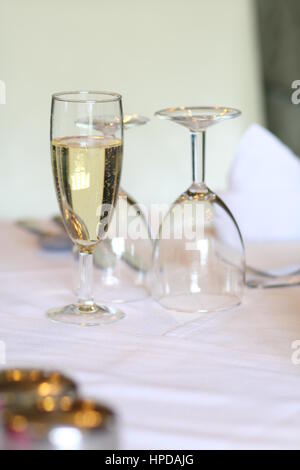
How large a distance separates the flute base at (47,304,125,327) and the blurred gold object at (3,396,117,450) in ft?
1.19

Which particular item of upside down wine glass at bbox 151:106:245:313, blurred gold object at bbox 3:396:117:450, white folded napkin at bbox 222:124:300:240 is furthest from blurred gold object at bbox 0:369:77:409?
white folded napkin at bbox 222:124:300:240

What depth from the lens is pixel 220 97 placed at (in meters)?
2.26

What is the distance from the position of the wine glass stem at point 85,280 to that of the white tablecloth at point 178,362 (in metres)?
0.04

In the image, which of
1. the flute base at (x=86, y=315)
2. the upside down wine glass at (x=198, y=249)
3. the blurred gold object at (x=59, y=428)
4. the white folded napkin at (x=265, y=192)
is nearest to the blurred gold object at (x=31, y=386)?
the blurred gold object at (x=59, y=428)

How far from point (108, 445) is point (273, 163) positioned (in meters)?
0.85

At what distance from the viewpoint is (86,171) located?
2.75 ft

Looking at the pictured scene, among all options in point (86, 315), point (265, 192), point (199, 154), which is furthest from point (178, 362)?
point (265, 192)

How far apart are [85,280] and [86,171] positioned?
4.7 inches

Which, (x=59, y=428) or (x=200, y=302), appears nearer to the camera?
(x=59, y=428)

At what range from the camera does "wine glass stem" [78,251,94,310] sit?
0.88 meters

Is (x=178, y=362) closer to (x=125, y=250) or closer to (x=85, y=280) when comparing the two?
(x=85, y=280)

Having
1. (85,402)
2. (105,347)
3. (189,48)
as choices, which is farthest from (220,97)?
(85,402)

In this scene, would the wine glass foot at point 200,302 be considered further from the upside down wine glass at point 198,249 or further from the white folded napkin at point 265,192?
the white folded napkin at point 265,192

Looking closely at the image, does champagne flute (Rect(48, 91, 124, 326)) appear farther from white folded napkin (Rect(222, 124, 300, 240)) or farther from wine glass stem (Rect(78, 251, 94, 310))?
white folded napkin (Rect(222, 124, 300, 240))
